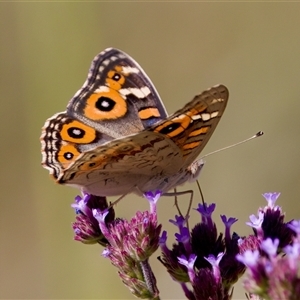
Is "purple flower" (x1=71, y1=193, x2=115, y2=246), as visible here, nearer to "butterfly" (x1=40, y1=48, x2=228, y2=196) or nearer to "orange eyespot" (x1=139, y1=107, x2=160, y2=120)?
"butterfly" (x1=40, y1=48, x2=228, y2=196)

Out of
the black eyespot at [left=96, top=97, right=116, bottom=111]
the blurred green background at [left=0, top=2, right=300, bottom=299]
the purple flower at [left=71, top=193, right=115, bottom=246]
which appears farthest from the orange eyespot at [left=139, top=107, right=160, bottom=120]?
the blurred green background at [left=0, top=2, right=300, bottom=299]

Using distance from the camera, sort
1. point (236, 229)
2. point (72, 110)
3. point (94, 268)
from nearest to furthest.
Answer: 1. point (72, 110)
2. point (94, 268)
3. point (236, 229)

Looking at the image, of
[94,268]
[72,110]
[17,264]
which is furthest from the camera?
[17,264]

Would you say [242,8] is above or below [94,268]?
above

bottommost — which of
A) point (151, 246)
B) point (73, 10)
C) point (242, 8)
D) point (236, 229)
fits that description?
point (151, 246)

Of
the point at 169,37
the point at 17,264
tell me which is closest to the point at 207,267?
the point at 17,264

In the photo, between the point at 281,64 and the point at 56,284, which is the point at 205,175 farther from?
the point at 56,284

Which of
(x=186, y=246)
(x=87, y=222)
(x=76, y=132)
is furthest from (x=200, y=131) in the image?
(x=87, y=222)
